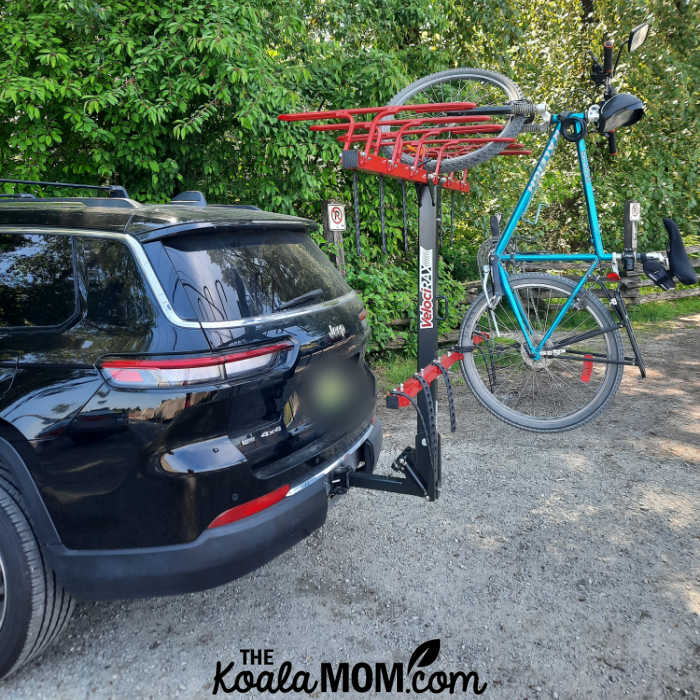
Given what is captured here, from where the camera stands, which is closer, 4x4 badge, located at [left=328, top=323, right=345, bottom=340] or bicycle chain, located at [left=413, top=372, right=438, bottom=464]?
4x4 badge, located at [left=328, top=323, right=345, bottom=340]

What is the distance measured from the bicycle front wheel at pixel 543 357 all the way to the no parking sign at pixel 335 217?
229 centimetres

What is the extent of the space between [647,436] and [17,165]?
18.1 feet

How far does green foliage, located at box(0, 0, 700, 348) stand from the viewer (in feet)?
15.1

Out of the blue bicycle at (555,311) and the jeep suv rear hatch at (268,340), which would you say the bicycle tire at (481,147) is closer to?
the blue bicycle at (555,311)

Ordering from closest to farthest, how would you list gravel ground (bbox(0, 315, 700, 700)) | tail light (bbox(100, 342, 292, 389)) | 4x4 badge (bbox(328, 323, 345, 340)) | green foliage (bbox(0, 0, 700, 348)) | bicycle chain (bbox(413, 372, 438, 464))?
tail light (bbox(100, 342, 292, 389))
gravel ground (bbox(0, 315, 700, 700))
4x4 badge (bbox(328, 323, 345, 340))
bicycle chain (bbox(413, 372, 438, 464))
green foliage (bbox(0, 0, 700, 348))

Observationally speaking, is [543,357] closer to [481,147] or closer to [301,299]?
[481,147]

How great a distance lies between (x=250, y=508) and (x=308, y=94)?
4.94 meters

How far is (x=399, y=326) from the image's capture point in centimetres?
702

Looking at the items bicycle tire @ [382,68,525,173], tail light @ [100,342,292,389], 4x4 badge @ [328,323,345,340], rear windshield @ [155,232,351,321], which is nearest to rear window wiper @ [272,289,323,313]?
rear windshield @ [155,232,351,321]

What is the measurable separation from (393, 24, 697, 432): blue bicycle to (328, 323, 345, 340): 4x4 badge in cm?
126

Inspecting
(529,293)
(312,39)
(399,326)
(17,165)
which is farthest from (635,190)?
(17,165)

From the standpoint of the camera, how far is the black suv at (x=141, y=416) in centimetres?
206

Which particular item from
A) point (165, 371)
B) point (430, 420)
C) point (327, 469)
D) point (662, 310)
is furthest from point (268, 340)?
point (662, 310)

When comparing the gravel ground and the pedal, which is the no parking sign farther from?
the pedal
